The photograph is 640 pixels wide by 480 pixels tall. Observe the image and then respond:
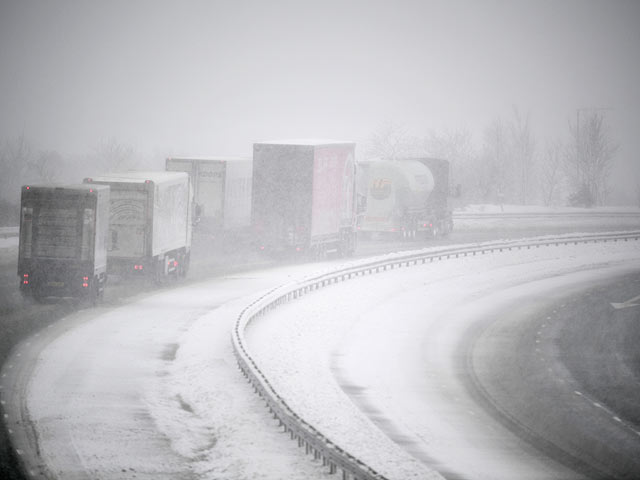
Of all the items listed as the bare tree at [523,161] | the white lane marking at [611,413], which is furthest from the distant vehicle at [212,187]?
the bare tree at [523,161]

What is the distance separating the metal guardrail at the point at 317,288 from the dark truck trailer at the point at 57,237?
4.33m

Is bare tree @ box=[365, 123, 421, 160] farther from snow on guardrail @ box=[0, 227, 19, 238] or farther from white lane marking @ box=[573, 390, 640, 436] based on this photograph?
Answer: white lane marking @ box=[573, 390, 640, 436]

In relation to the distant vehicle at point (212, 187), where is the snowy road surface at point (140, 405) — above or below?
below

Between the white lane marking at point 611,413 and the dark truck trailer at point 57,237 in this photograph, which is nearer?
the white lane marking at point 611,413

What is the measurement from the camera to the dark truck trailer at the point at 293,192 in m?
35.6

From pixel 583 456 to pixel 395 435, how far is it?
2705mm

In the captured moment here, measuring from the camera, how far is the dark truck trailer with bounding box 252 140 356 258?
1400 inches

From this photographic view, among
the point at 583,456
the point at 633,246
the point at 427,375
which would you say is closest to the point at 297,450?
the point at 583,456

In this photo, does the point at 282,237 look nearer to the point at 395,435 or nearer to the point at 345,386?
the point at 345,386

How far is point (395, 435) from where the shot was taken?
14.5 m

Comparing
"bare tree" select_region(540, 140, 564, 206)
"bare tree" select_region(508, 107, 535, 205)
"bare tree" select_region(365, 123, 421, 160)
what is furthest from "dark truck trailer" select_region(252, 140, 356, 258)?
"bare tree" select_region(540, 140, 564, 206)

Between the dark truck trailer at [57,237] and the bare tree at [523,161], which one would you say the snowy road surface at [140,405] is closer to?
the dark truck trailer at [57,237]

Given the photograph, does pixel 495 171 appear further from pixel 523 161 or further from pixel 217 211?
pixel 217 211

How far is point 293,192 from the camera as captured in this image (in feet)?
117
